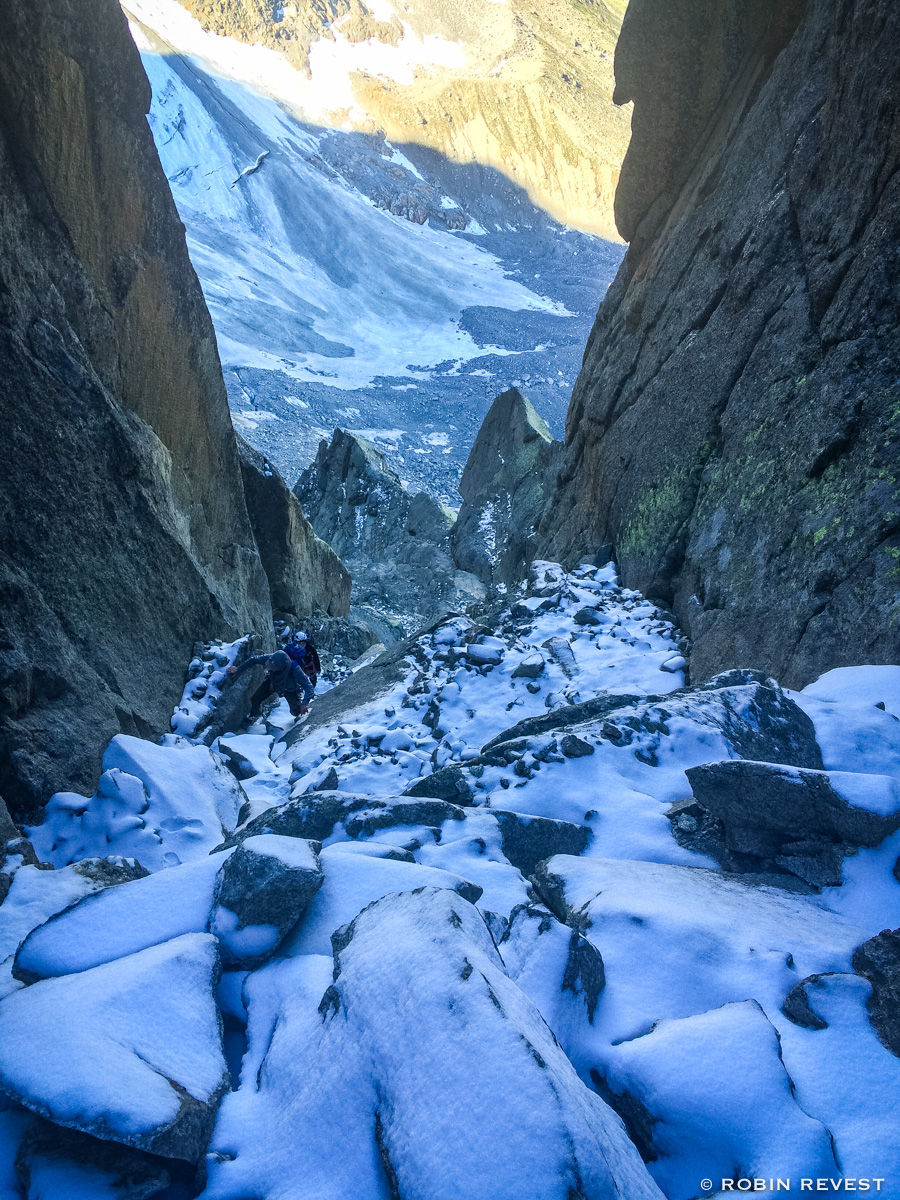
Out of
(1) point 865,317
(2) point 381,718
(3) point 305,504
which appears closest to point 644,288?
(1) point 865,317

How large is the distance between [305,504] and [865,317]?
75.5 feet

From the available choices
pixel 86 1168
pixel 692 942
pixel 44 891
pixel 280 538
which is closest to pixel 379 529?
pixel 280 538

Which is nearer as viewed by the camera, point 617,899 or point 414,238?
point 617,899

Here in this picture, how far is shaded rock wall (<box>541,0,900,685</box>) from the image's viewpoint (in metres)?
5.27

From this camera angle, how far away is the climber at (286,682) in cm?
809

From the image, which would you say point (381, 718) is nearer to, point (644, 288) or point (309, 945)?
point (309, 945)

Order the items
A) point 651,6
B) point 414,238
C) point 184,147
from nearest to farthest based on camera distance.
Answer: point 651,6, point 184,147, point 414,238

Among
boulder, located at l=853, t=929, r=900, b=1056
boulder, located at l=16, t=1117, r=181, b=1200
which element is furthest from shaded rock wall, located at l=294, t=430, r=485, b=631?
boulder, located at l=16, t=1117, r=181, b=1200

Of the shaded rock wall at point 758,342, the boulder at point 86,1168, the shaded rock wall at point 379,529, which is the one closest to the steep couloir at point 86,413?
the boulder at point 86,1168

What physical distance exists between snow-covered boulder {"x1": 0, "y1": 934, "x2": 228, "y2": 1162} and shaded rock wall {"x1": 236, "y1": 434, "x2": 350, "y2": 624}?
10.4 meters

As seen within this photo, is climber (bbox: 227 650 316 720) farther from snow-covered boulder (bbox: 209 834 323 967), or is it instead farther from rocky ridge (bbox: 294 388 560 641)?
rocky ridge (bbox: 294 388 560 641)

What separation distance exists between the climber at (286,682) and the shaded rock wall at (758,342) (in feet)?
14.9

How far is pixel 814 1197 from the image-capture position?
6.31 feet

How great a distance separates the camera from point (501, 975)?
2.34 m
